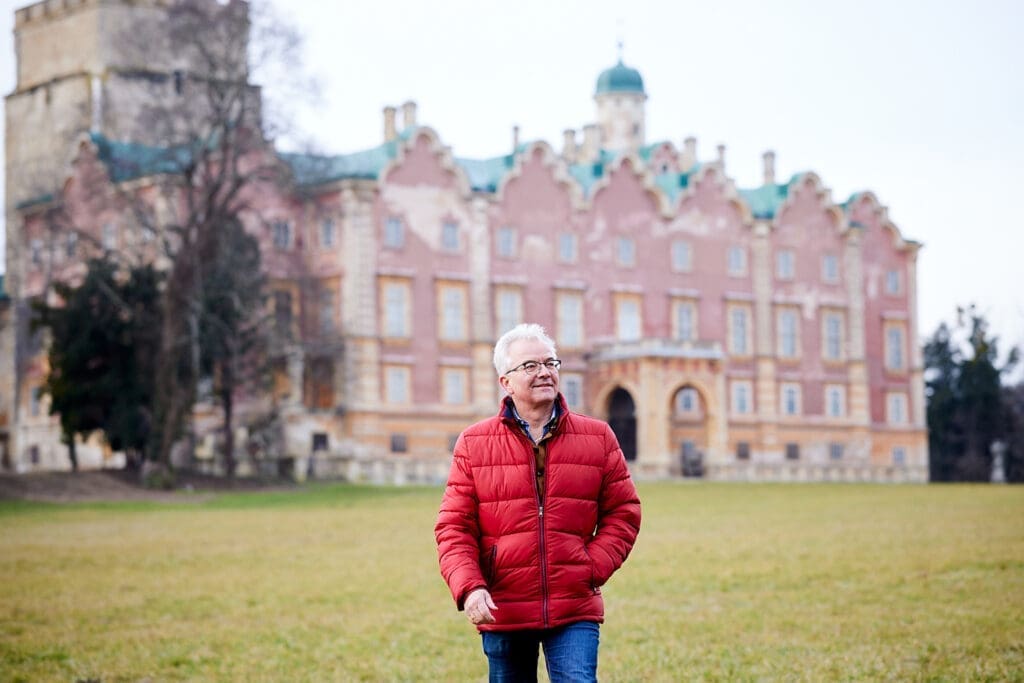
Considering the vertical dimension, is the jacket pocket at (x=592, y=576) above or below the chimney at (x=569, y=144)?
below

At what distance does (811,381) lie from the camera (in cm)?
6938

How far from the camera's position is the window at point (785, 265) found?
6944 cm

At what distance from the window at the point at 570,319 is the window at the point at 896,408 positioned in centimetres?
1575

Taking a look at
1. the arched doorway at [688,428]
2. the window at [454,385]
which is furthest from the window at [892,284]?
the window at [454,385]

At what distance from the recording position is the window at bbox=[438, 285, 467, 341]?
60719 millimetres

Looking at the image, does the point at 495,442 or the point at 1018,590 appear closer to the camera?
the point at 495,442

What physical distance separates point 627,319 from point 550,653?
5759 centimetres

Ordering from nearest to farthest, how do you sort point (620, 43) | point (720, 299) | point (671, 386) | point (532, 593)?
point (532, 593)
point (671, 386)
point (720, 299)
point (620, 43)

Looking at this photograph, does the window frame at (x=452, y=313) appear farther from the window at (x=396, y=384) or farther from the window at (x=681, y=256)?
the window at (x=681, y=256)

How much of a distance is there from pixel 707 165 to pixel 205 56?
87.6ft

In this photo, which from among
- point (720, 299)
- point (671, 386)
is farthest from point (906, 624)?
point (720, 299)

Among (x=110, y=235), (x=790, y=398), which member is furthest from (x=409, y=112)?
(x=790, y=398)

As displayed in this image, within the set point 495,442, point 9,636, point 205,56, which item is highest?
point 205,56

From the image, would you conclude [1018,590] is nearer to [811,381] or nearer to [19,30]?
[811,381]
